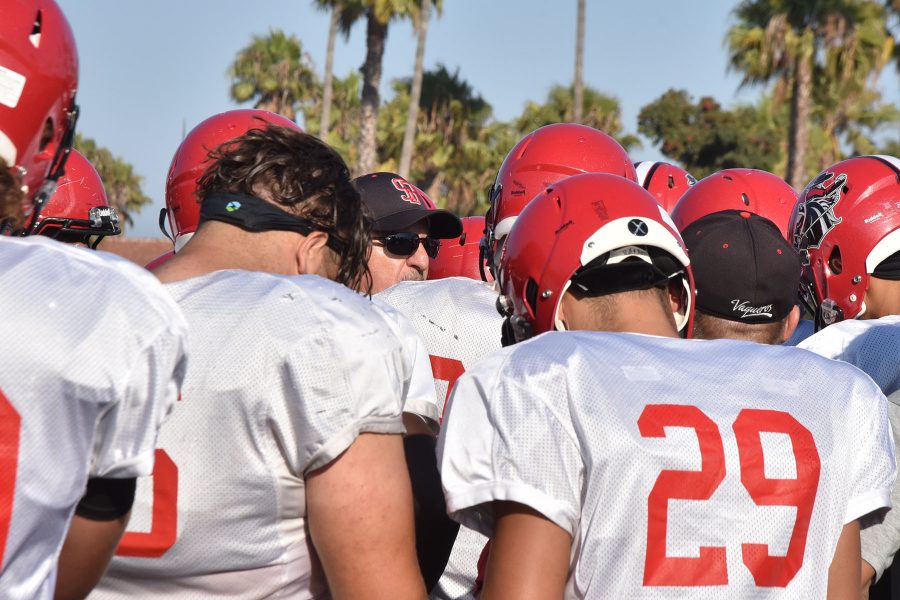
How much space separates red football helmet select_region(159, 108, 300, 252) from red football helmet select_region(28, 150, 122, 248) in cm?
82

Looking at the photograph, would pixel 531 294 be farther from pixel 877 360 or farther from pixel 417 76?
pixel 417 76

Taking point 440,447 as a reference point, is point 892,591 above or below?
below

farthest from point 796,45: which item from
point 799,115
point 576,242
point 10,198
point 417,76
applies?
point 10,198

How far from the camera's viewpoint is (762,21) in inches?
985

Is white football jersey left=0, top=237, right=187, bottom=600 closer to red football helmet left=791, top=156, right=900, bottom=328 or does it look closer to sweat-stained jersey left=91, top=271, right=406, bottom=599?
sweat-stained jersey left=91, top=271, right=406, bottom=599

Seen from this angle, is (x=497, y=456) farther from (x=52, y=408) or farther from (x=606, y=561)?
(x=52, y=408)

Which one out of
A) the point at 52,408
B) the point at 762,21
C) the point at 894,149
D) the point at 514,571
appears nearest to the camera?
the point at 52,408

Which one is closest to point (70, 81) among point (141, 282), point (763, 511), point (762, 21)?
point (141, 282)

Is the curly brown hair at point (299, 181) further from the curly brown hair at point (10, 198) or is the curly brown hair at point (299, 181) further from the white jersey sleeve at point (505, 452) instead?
the curly brown hair at point (10, 198)

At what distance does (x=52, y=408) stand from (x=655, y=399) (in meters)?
1.13

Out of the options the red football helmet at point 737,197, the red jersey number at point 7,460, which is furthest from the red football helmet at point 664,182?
the red jersey number at point 7,460

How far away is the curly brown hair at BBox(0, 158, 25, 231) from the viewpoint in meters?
1.76

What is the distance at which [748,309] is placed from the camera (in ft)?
9.74

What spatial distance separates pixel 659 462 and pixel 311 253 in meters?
0.93
